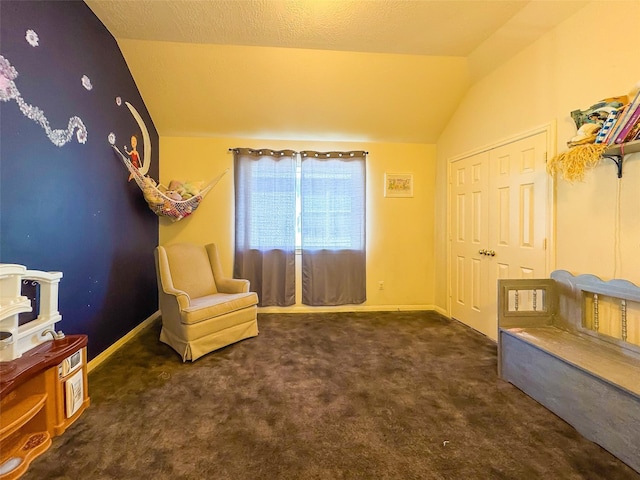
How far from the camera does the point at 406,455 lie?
1.34 meters

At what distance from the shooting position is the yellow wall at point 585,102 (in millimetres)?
1668

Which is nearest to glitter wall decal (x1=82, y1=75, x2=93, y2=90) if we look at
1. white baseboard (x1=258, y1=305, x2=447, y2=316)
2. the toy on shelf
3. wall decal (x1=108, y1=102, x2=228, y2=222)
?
wall decal (x1=108, y1=102, x2=228, y2=222)

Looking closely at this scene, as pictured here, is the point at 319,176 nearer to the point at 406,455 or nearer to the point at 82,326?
the point at 82,326

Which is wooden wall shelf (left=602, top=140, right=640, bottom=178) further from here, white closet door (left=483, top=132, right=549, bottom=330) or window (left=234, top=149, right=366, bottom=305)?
window (left=234, top=149, right=366, bottom=305)

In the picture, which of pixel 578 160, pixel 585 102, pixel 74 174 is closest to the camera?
pixel 578 160

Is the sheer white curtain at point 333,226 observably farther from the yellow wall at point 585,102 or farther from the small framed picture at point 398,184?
the yellow wall at point 585,102

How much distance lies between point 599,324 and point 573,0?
2101 millimetres

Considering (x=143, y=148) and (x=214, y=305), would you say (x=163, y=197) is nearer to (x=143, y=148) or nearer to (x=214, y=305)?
(x=143, y=148)

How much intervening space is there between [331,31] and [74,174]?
2.24 metres

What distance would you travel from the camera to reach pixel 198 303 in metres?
2.49

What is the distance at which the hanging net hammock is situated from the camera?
2.65 metres

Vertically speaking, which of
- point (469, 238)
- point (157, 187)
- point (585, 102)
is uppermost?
point (585, 102)

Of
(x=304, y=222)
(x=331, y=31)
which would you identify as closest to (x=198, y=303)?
(x=304, y=222)

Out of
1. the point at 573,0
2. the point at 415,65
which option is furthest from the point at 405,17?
the point at 573,0
